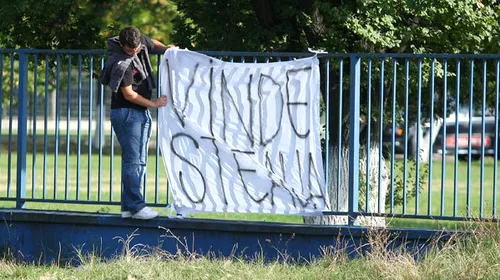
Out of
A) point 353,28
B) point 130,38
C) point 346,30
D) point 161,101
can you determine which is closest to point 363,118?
point 346,30

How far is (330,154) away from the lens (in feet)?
35.4

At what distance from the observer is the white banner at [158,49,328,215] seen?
29.1ft

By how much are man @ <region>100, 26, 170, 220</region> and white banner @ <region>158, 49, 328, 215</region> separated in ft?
0.75

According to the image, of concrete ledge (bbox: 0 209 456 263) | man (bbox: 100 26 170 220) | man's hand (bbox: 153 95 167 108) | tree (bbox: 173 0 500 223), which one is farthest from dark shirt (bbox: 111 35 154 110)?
tree (bbox: 173 0 500 223)

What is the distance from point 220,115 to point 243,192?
67 centimetres

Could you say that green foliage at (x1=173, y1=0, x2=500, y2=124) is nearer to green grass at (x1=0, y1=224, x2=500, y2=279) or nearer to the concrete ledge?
the concrete ledge

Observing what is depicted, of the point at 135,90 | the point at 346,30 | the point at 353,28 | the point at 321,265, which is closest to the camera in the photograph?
the point at 321,265

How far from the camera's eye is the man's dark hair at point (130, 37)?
8.59 metres

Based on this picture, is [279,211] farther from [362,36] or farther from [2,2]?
[2,2]

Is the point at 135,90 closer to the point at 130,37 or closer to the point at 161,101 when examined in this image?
the point at 161,101

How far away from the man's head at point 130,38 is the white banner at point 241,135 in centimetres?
45

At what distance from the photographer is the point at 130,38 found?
8594mm

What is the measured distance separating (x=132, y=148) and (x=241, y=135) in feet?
3.00

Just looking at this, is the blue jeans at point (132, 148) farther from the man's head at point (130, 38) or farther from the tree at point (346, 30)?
the tree at point (346, 30)
